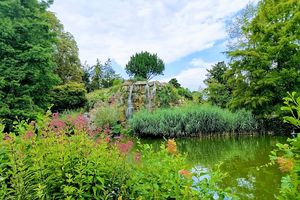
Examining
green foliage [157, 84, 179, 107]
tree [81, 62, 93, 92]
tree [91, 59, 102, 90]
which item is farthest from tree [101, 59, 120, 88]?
green foliage [157, 84, 179, 107]

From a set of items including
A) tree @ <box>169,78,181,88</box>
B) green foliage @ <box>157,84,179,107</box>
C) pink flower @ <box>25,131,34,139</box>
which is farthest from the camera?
tree @ <box>169,78,181,88</box>

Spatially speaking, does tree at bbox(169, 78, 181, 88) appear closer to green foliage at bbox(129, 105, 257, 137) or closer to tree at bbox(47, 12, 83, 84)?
tree at bbox(47, 12, 83, 84)

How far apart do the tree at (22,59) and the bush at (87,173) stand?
28.8 ft

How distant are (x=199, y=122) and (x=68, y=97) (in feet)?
29.5

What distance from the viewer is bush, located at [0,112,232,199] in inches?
71.7

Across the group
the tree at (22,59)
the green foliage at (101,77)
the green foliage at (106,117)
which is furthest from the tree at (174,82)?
the tree at (22,59)

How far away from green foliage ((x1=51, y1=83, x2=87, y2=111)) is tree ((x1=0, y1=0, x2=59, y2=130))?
471 cm

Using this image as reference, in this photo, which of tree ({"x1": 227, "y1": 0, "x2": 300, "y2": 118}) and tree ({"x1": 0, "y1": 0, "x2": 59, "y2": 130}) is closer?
tree ({"x1": 0, "y1": 0, "x2": 59, "y2": 130})

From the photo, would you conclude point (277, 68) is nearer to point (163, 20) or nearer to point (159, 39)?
point (163, 20)

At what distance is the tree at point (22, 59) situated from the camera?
1040 cm

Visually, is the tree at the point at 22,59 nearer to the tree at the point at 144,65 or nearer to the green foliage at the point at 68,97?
the green foliage at the point at 68,97

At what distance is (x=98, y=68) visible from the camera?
23.9 meters

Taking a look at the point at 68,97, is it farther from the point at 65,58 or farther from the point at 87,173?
the point at 87,173

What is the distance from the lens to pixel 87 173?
1.93 m
